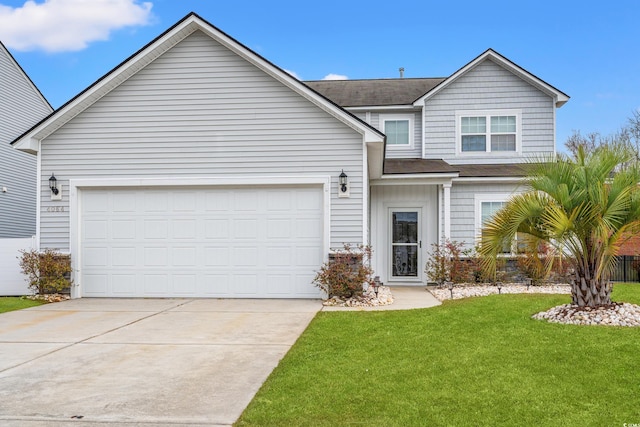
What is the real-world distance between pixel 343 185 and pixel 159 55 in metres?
4.87

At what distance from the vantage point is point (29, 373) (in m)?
5.54

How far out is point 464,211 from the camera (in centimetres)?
1479

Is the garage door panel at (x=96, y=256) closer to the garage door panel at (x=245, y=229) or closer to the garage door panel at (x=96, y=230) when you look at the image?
the garage door panel at (x=96, y=230)

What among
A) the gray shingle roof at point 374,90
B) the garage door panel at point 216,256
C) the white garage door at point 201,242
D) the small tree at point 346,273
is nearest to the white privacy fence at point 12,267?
the white garage door at point 201,242

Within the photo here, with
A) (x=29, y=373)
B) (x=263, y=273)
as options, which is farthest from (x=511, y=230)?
(x=29, y=373)

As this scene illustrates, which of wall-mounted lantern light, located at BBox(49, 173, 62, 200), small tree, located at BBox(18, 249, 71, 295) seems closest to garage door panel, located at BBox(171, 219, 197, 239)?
small tree, located at BBox(18, 249, 71, 295)

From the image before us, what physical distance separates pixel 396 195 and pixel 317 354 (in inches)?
357

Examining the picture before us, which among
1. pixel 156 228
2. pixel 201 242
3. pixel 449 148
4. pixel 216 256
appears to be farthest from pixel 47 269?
pixel 449 148

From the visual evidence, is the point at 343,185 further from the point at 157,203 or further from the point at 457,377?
the point at 457,377

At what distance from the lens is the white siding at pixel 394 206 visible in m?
14.5

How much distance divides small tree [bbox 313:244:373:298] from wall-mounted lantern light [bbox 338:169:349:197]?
1.06m

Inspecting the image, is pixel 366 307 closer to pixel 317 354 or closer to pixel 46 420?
pixel 317 354

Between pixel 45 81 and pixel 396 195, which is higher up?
pixel 45 81

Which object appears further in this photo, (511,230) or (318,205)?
(318,205)
